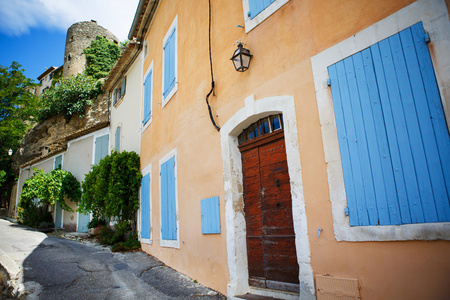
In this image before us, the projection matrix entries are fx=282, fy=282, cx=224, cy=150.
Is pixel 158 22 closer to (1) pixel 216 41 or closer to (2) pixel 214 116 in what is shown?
(1) pixel 216 41

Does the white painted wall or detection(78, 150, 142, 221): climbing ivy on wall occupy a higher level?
the white painted wall

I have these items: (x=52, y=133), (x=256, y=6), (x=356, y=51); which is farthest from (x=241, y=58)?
(x=52, y=133)

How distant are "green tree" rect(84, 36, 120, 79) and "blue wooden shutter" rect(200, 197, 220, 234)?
1884cm

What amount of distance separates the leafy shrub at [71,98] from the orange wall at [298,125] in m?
11.7

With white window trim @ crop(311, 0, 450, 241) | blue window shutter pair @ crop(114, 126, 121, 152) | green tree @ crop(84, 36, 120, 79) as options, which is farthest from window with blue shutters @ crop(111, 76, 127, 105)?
white window trim @ crop(311, 0, 450, 241)

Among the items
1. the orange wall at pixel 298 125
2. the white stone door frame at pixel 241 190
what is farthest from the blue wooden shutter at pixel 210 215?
the white stone door frame at pixel 241 190

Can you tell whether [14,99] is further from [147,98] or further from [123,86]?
[147,98]

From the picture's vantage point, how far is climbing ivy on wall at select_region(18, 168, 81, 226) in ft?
42.8

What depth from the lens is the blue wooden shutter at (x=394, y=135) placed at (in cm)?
227

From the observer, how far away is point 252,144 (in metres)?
4.25

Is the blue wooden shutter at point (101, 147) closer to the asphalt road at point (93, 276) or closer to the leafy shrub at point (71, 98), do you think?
the leafy shrub at point (71, 98)

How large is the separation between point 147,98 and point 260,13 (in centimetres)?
567

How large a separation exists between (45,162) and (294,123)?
17.9m

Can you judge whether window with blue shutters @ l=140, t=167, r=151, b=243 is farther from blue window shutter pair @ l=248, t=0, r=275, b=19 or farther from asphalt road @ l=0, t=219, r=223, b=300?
blue window shutter pair @ l=248, t=0, r=275, b=19
